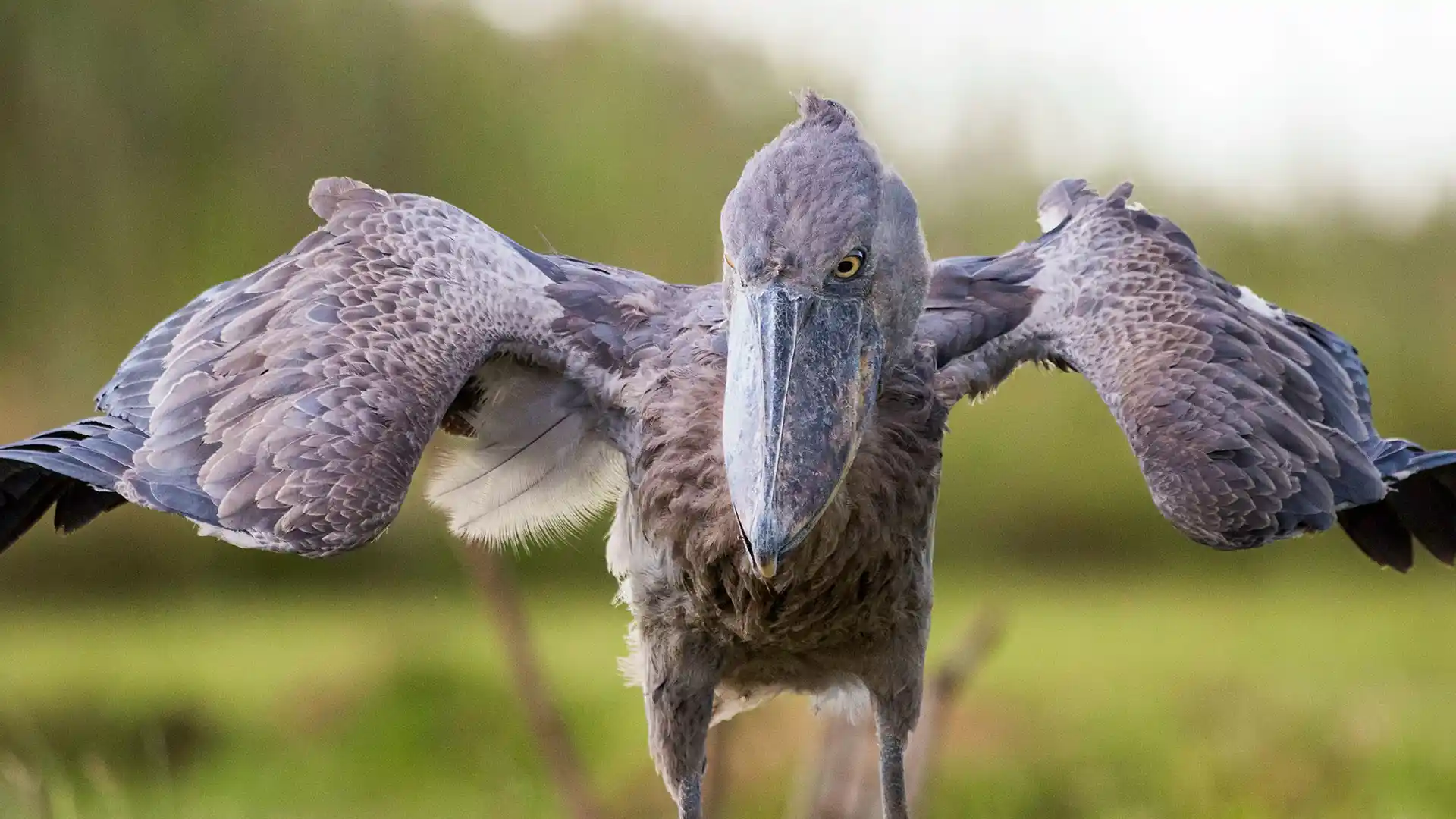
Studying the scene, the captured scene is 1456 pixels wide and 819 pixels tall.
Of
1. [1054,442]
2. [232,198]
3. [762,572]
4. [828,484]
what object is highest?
[232,198]

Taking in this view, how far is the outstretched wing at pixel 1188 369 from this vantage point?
2.63 m

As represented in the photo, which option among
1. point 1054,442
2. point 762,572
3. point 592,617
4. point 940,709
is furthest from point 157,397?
point 1054,442

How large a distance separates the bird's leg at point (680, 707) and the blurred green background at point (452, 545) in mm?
2283

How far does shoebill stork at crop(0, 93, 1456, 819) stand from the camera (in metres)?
2.39

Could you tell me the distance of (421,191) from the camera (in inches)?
218

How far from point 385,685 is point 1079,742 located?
103 inches

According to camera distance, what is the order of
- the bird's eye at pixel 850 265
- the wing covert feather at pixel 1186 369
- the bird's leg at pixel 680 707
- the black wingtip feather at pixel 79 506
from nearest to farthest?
the bird's eye at pixel 850 265 → the wing covert feather at pixel 1186 369 → the bird's leg at pixel 680 707 → the black wingtip feather at pixel 79 506

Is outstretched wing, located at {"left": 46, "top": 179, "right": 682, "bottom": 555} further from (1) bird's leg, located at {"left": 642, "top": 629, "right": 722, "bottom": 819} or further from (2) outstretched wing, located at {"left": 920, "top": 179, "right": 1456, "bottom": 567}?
(2) outstretched wing, located at {"left": 920, "top": 179, "right": 1456, "bottom": 567}

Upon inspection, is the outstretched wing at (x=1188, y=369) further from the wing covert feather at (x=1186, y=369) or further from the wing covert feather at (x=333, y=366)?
the wing covert feather at (x=333, y=366)

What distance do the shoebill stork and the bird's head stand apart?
1 cm

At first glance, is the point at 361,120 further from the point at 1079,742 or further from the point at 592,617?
the point at 1079,742

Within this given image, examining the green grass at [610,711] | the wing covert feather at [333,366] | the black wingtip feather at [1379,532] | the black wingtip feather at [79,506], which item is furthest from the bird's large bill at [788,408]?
the green grass at [610,711]

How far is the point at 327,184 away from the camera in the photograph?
3.04 meters

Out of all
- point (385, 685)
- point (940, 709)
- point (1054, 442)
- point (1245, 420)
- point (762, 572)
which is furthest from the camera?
point (1054, 442)
